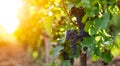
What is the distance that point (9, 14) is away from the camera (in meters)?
6.59

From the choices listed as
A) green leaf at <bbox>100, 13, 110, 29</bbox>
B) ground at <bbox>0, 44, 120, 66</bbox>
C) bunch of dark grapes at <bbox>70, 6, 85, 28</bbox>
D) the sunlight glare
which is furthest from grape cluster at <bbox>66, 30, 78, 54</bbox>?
the sunlight glare

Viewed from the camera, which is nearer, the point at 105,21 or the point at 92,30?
the point at 105,21

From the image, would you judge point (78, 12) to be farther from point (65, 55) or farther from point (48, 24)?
point (65, 55)

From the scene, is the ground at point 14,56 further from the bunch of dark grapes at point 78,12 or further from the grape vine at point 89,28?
the bunch of dark grapes at point 78,12

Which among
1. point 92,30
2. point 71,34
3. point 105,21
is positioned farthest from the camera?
point 71,34

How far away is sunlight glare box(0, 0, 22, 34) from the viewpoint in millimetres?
6168

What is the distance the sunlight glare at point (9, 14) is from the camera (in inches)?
243

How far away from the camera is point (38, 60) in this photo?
540cm

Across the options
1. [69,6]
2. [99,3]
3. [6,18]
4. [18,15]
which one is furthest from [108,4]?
[6,18]

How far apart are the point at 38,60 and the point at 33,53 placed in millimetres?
394

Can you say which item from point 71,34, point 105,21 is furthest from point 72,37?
point 105,21

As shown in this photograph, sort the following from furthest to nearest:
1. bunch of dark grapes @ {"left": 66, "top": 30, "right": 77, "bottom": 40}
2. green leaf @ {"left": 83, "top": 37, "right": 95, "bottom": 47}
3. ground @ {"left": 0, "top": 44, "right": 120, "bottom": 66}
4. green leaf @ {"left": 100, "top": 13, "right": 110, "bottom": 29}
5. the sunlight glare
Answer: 1. the sunlight glare
2. ground @ {"left": 0, "top": 44, "right": 120, "bottom": 66}
3. bunch of dark grapes @ {"left": 66, "top": 30, "right": 77, "bottom": 40}
4. green leaf @ {"left": 83, "top": 37, "right": 95, "bottom": 47}
5. green leaf @ {"left": 100, "top": 13, "right": 110, "bottom": 29}

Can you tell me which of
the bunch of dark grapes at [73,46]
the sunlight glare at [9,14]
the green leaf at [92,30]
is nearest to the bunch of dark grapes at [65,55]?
the bunch of dark grapes at [73,46]

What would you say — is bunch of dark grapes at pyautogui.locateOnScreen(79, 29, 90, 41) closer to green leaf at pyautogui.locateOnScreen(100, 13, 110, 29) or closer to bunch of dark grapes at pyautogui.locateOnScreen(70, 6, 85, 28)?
bunch of dark grapes at pyautogui.locateOnScreen(70, 6, 85, 28)
